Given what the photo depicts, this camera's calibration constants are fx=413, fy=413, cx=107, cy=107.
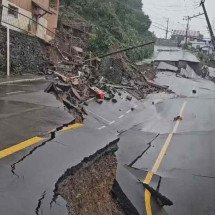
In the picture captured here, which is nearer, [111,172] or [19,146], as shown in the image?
[19,146]

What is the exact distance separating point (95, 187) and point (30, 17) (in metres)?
21.8

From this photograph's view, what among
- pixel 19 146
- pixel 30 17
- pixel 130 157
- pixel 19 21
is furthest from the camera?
pixel 30 17

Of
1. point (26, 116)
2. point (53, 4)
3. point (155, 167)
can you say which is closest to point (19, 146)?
point (26, 116)

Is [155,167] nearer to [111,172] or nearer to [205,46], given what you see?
[111,172]

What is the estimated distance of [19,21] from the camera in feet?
82.4

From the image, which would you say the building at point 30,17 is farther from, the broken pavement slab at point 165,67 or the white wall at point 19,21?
the broken pavement slab at point 165,67

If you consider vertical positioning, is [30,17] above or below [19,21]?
above

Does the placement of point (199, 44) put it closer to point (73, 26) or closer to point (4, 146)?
point (73, 26)

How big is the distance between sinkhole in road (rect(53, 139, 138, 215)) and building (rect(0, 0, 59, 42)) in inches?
634

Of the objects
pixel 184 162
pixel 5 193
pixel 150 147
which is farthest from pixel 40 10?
pixel 5 193

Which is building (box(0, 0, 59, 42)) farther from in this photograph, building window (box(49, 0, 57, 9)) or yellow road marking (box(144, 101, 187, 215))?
yellow road marking (box(144, 101, 187, 215))

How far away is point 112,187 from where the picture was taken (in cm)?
811

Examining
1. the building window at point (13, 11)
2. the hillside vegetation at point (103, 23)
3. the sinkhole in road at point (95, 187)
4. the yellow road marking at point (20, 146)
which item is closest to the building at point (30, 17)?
the building window at point (13, 11)

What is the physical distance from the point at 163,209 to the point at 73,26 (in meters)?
30.6
